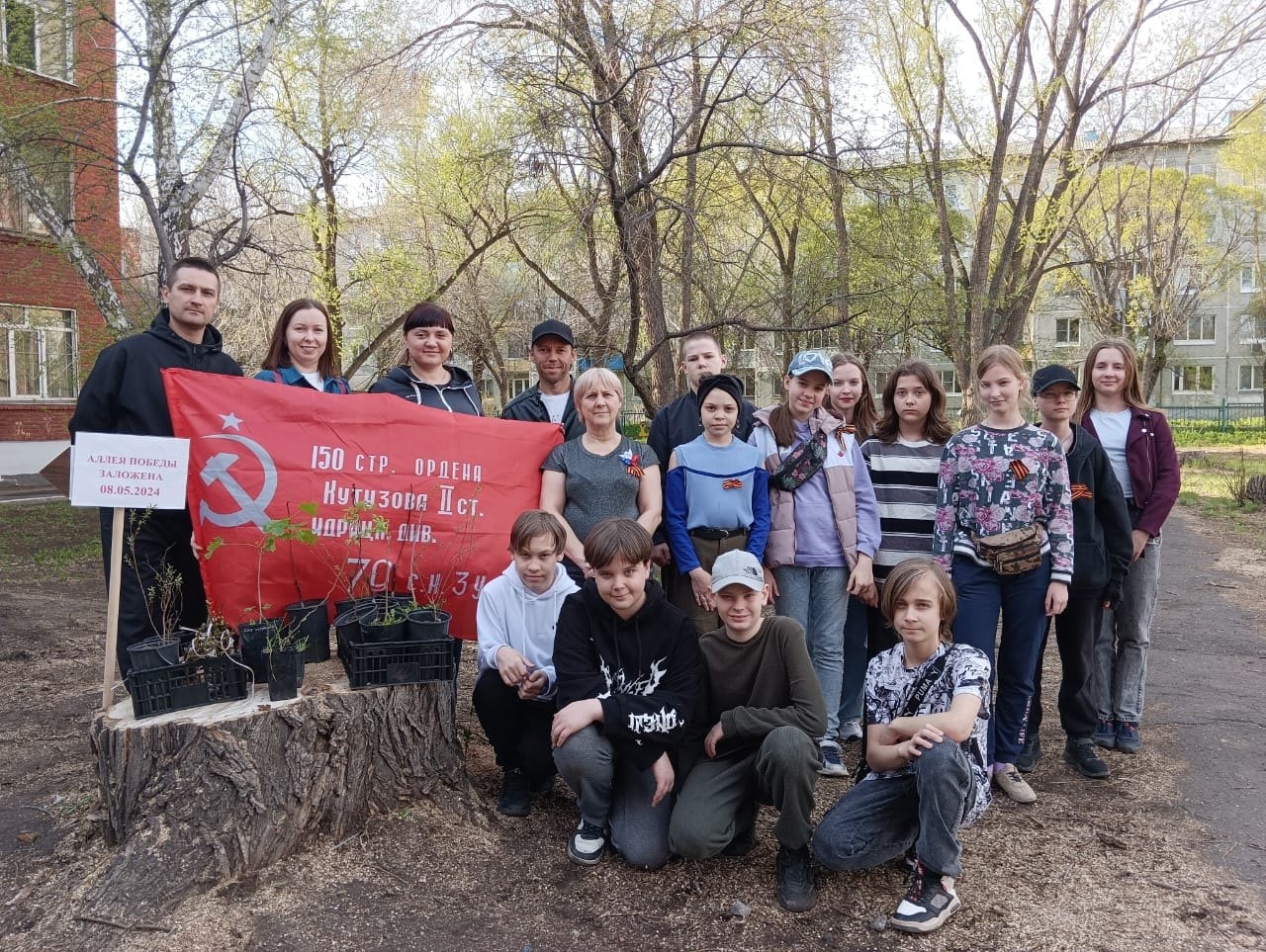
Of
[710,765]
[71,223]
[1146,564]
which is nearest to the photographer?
[710,765]

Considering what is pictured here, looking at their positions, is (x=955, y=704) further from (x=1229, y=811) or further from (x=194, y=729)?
(x=194, y=729)

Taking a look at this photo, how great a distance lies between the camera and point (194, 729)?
10.8 feet

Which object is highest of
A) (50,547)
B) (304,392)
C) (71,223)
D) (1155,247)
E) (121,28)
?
(1155,247)

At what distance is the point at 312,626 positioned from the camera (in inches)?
156

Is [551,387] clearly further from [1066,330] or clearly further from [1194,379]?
[1066,330]

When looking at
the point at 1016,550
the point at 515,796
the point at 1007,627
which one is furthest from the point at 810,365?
the point at 515,796

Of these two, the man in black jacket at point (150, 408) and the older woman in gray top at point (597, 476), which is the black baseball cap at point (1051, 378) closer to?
the older woman in gray top at point (597, 476)

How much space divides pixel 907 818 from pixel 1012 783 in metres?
1.12

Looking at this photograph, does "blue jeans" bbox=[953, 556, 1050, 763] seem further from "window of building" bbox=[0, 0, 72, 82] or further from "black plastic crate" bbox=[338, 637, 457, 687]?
"window of building" bbox=[0, 0, 72, 82]

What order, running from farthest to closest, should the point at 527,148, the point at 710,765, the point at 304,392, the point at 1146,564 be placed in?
the point at 527,148
the point at 1146,564
the point at 304,392
the point at 710,765

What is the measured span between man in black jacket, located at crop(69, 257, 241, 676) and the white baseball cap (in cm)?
260

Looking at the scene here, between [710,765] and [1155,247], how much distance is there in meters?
37.4

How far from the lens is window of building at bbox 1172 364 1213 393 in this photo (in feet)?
161

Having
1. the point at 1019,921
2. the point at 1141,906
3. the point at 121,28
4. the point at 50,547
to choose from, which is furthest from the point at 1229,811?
the point at 50,547
